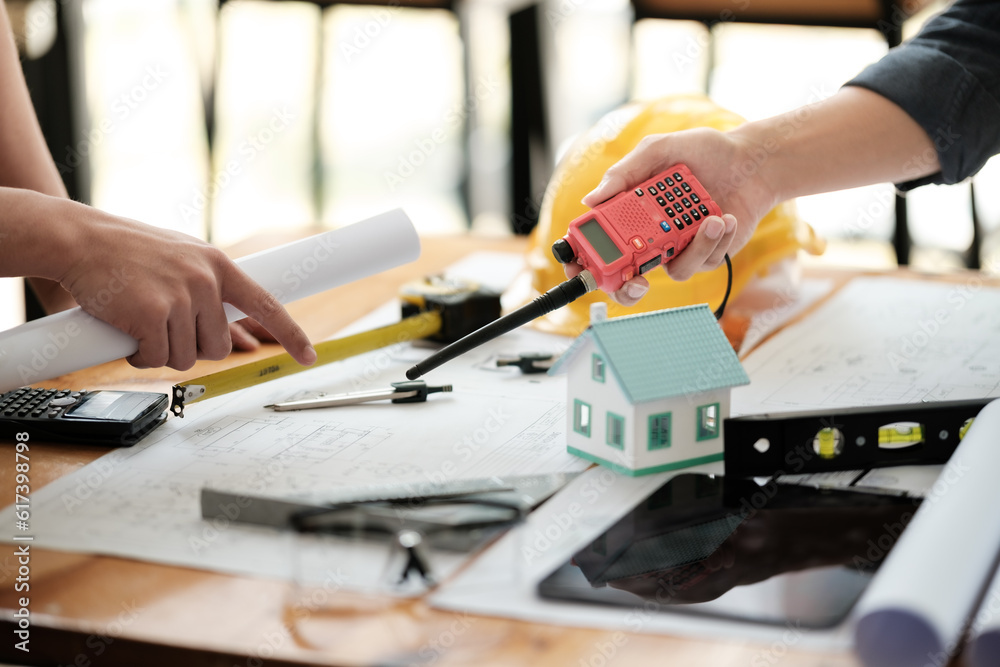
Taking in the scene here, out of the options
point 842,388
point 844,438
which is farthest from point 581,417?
point 842,388

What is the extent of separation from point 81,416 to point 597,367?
0.47 meters

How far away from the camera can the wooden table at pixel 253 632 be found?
1.93 feet

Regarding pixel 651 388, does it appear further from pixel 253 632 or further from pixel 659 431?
pixel 253 632

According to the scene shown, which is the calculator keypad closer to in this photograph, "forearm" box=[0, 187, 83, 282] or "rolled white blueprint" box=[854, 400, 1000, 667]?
"forearm" box=[0, 187, 83, 282]

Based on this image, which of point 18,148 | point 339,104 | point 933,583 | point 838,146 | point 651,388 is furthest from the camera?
point 339,104

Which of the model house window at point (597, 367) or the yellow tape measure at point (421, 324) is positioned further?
the yellow tape measure at point (421, 324)

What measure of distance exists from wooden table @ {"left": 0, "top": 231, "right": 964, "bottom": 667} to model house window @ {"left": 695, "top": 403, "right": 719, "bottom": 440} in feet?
0.96

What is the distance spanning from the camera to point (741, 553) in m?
0.70

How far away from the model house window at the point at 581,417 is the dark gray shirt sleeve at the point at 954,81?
55cm

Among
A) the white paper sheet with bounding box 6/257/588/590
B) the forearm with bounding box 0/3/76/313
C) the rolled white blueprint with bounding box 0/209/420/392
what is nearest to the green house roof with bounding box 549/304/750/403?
the white paper sheet with bounding box 6/257/588/590

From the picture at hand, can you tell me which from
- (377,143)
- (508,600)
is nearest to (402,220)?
(508,600)

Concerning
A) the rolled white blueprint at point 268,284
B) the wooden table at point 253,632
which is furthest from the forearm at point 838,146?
the wooden table at point 253,632

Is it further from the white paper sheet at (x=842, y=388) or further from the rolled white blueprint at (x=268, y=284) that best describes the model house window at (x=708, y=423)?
the rolled white blueprint at (x=268, y=284)

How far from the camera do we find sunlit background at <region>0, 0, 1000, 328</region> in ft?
Result: 9.81
